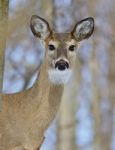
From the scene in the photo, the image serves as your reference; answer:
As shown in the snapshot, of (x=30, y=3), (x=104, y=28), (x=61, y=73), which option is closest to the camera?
(x=61, y=73)

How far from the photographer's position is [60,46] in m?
14.3

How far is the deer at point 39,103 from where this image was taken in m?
13.8

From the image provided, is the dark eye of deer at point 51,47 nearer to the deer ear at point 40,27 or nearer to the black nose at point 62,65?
the deer ear at point 40,27

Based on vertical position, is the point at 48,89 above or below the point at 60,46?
below

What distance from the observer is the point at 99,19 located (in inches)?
940

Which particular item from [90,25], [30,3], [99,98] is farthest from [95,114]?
[90,25]

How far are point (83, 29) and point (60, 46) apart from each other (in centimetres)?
73

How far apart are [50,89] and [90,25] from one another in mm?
1460

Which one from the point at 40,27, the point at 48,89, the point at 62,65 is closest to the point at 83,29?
the point at 40,27

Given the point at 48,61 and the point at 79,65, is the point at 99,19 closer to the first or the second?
the point at 79,65

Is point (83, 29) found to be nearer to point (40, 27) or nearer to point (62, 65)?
point (40, 27)

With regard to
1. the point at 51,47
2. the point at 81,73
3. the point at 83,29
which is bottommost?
the point at 81,73

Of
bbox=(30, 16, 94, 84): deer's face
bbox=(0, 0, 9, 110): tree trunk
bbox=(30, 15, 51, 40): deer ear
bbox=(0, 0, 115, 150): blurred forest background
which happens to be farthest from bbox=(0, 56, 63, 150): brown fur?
bbox=(0, 0, 115, 150): blurred forest background

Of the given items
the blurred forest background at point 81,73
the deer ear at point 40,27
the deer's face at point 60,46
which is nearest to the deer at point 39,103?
the deer's face at point 60,46
